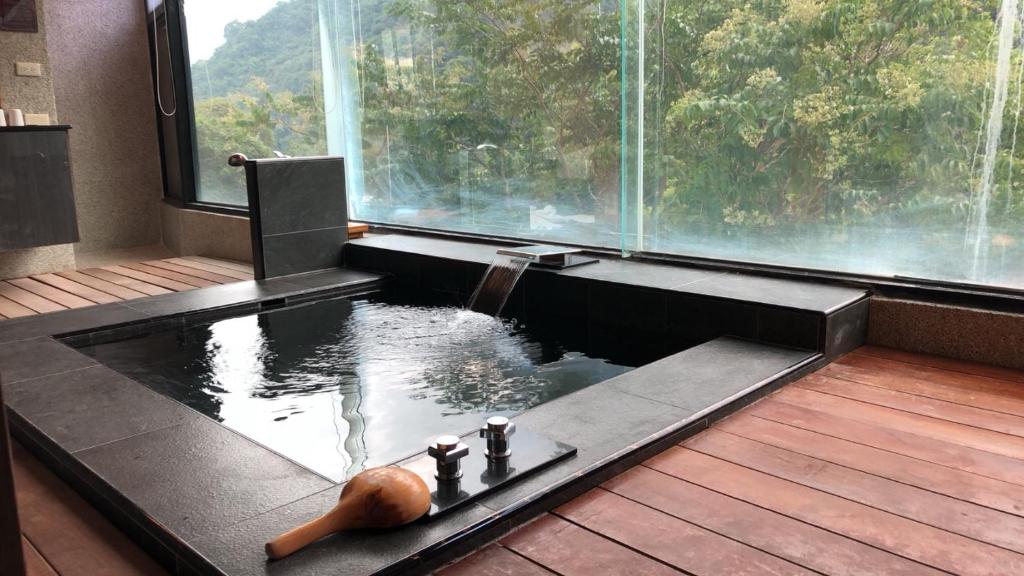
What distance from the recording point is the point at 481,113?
4398 millimetres

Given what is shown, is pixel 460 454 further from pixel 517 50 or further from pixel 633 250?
pixel 517 50

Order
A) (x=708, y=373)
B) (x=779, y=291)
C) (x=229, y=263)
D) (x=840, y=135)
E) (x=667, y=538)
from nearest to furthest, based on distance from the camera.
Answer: (x=667, y=538) → (x=708, y=373) → (x=779, y=291) → (x=840, y=135) → (x=229, y=263)

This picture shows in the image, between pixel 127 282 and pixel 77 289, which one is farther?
pixel 127 282

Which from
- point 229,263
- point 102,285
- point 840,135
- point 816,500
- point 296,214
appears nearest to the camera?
point 816,500

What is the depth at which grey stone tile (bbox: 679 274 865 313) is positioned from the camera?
263 cm

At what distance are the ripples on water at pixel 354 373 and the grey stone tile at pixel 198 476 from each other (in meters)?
0.22

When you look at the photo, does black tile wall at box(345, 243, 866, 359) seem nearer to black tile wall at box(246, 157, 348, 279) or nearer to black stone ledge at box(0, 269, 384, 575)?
black tile wall at box(246, 157, 348, 279)

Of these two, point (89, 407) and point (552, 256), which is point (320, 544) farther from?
point (552, 256)

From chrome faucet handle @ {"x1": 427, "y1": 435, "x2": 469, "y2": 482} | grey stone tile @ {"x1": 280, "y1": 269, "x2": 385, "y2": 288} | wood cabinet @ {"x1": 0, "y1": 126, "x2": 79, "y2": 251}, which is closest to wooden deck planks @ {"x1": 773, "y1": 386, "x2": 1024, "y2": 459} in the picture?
chrome faucet handle @ {"x1": 427, "y1": 435, "x2": 469, "y2": 482}

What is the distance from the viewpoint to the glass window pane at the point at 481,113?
3838mm

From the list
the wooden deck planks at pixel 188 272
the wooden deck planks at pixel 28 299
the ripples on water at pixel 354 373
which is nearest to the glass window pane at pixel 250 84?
the wooden deck planks at pixel 188 272

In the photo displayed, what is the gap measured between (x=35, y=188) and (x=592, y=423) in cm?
423

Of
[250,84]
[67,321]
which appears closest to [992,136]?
[67,321]

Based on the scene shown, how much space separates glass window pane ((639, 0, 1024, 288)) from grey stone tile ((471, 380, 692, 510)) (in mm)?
1368
